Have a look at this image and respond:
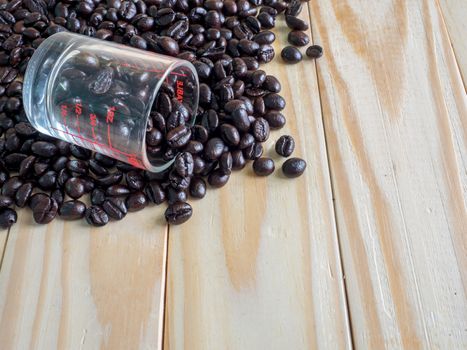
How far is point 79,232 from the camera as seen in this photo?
1.06m

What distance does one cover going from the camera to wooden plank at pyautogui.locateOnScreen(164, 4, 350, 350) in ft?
3.05

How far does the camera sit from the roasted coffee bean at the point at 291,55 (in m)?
1.32

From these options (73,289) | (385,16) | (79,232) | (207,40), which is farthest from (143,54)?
(385,16)

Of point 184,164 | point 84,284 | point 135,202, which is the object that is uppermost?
point 184,164

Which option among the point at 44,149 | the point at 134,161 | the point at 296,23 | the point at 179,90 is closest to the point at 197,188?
the point at 134,161

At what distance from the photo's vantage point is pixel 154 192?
1077 millimetres

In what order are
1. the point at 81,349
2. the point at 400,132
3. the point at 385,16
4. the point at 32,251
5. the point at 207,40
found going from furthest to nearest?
the point at 385,16 < the point at 207,40 < the point at 400,132 < the point at 32,251 < the point at 81,349

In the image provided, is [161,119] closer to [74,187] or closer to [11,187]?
[74,187]

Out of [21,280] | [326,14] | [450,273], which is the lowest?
[21,280]

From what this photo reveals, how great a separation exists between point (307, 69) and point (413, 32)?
13.9 inches

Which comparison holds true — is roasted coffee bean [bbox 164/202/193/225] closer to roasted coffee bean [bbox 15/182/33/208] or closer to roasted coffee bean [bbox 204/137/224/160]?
roasted coffee bean [bbox 204/137/224/160]

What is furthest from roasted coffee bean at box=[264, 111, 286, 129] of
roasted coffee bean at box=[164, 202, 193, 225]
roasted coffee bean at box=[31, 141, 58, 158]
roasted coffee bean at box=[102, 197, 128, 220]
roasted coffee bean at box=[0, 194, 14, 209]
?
roasted coffee bean at box=[0, 194, 14, 209]

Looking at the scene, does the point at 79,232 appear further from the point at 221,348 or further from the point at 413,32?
the point at 413,32

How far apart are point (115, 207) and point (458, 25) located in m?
1.13
